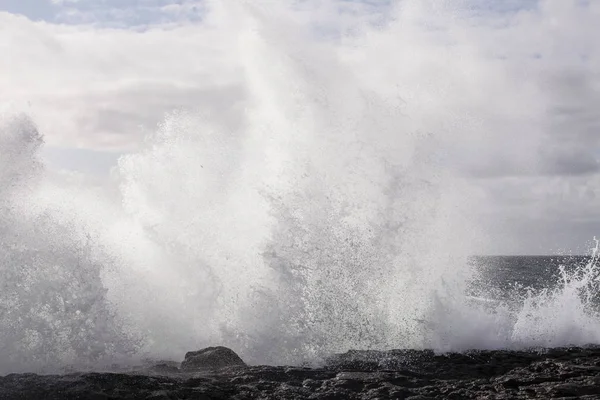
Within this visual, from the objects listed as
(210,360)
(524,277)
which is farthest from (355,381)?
(524,277)

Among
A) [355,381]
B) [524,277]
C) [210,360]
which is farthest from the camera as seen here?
[524,277]

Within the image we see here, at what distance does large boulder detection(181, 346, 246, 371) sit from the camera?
16.1 metres

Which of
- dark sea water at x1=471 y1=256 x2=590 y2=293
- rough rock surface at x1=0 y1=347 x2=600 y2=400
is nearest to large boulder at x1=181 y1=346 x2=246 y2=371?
rough rock surface at x1=0 y1=347 x2=600 y2=400

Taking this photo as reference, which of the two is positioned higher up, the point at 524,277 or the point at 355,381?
the point at 524,277

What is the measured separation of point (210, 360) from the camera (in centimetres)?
1630

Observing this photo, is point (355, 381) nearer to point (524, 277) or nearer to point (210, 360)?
point (210, 360)

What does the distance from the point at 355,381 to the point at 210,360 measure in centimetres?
420

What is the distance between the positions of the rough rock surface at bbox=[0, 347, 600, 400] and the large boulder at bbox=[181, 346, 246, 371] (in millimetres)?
379

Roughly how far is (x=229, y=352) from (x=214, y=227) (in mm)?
8251

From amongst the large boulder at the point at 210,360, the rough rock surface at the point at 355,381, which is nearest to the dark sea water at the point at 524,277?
the rough rock surface at the point at 355,381

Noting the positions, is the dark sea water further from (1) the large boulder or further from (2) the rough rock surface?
(1) the large boulder

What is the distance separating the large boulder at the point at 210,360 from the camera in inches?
634

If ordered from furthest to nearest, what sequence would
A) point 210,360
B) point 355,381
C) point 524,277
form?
point 524,277, point 210,360, point 355,381

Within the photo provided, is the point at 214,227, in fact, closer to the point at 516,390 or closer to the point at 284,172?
the point at 284,172
